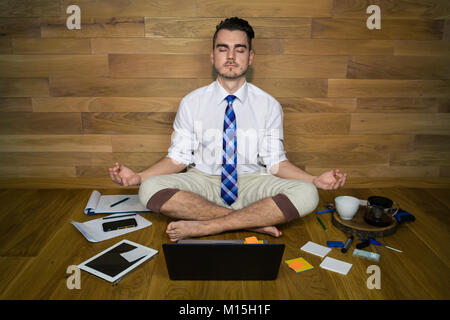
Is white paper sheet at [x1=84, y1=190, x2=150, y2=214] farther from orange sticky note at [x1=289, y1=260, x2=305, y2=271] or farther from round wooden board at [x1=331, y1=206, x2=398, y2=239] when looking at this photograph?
round wooden board at [x1=331, y1=206, x2=398, y2=239]

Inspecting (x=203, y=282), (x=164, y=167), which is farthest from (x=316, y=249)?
(x=164, y=167)

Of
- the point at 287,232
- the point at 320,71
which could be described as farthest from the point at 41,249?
the point at 320,71

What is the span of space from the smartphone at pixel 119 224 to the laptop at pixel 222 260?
554 mm

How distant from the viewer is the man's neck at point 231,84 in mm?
1966

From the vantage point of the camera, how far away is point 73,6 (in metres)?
2.20

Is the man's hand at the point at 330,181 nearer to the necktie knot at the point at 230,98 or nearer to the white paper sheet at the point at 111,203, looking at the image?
the necktie knot at the point at 230,98

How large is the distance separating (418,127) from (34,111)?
2.64 m

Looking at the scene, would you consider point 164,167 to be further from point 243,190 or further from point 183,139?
point 243,190

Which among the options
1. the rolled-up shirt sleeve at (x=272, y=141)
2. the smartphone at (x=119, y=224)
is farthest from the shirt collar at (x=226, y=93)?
the smartphone at (x=119, y=224)

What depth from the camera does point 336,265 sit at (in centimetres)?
154

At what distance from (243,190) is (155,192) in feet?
1.66

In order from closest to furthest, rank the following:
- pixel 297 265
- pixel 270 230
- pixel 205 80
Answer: pixel 297 265
pixel 270 230
pixel 205 80

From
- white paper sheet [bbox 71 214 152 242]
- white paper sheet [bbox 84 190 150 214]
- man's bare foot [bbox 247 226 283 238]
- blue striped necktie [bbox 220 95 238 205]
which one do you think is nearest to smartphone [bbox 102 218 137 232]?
white paper sheet [bbox 71 214 152 242]

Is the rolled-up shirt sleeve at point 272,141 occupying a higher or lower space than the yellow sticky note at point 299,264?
higher
